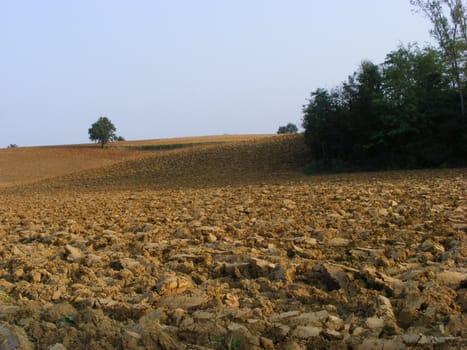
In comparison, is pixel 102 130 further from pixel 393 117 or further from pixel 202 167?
pixel 393 117

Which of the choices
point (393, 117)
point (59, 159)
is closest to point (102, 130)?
point (59, 159)

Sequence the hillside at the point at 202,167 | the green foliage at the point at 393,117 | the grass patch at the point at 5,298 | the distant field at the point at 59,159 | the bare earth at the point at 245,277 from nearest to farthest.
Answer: the bare earth at the point at 245,277
the grass patch at the point at 5,298
the green foliage at the point at 393,117
the hillside at the point at 202,167
the distant field at the point at 59,159

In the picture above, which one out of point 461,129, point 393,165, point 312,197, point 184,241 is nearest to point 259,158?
point 393,165

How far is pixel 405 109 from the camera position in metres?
22.0

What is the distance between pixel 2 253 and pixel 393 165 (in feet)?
62.2

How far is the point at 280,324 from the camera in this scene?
388 cm

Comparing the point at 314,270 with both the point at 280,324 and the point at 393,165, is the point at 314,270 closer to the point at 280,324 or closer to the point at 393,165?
the point at 280,324

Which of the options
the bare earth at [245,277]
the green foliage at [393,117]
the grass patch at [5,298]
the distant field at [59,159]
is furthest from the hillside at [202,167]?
the grass patch at [5,298]

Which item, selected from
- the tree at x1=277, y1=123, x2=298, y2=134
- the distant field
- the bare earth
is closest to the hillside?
the distant field

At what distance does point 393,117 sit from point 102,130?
134ft

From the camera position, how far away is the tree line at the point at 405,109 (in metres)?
22.1

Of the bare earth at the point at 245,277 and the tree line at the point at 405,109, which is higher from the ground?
the tree line at the point at 405,109

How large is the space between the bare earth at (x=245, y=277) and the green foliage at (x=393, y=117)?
39.5 feet

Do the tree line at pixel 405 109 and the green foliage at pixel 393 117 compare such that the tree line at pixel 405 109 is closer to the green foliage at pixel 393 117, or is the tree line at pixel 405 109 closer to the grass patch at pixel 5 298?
the green foliage at pixel 393 117
